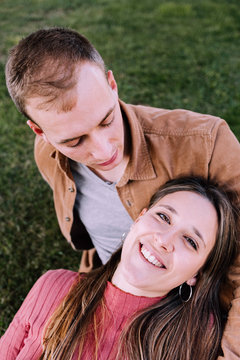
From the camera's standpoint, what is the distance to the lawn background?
369 centimetres

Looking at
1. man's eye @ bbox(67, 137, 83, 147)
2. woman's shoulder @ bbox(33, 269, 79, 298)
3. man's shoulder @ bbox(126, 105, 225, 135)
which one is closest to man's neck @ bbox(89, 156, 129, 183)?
man's shoulder @ bbox(126, 105, 225, 135)

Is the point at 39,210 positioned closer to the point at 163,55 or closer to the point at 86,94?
the point at 86,94

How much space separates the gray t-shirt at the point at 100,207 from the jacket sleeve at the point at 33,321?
0.52 metres

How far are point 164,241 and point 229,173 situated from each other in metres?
0.60

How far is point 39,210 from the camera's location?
4.04 meters

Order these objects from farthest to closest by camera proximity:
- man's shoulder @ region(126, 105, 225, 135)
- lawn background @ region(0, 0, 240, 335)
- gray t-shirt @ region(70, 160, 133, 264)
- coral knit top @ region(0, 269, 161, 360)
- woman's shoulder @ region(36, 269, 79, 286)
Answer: lawn background @ region(0, 0, 240, 335) < gray t-shirt @ region(70, 160, 133, 264) < woman's shoulder @ region(36, 269, 79, 286) < man's shoulder @ region(126, 105, 225, 135) < coral knit top @ region(0, 269, 161, 360)

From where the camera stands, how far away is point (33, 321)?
2.30 meters

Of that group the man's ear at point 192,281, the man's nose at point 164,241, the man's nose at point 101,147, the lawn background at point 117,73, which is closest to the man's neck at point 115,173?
the man's nose at point 101,147

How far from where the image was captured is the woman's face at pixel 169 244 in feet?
6.92

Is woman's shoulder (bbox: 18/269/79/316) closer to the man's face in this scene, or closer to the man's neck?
the man's neck

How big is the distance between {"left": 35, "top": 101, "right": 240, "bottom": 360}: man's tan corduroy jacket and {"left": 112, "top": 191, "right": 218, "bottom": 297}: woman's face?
23 cm

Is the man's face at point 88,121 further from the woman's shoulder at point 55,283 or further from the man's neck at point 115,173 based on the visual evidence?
the woman's shoulder at point 55,283

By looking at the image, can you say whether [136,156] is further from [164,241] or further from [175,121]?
[164,241]

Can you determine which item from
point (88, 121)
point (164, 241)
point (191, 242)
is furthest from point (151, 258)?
point (88, 121)
